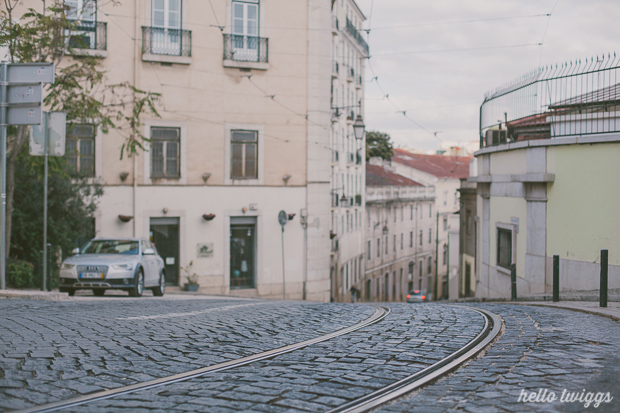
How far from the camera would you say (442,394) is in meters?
5.96

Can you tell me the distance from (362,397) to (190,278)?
21.3 metres

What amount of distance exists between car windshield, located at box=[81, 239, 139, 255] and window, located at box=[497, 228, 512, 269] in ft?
32.5

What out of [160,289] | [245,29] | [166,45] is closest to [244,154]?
[245,29]

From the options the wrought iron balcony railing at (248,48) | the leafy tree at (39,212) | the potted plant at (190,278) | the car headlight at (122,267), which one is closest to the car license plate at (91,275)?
the car headlight at (122,267)

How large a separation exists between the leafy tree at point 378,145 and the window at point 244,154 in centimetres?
4319

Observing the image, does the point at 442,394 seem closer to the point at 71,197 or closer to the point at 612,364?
the point at 612,364

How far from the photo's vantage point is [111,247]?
17.9 metres

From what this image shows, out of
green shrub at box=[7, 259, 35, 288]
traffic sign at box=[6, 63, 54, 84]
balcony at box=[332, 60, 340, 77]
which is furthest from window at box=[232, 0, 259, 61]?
balcony at box=[332, 60, 340, 77]

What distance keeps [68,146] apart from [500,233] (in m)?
14.6

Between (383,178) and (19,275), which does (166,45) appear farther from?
(383,178)

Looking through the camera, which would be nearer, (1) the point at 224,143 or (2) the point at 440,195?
(1) the point at 224,143

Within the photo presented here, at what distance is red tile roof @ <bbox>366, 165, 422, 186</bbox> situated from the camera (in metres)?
62.3

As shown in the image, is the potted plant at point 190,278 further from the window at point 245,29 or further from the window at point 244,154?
the window at point 245,29

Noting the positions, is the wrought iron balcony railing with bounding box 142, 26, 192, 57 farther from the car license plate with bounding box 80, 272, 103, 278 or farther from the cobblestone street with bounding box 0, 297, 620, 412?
the cobblestone street with bounding box 0, 297, 620, 412
